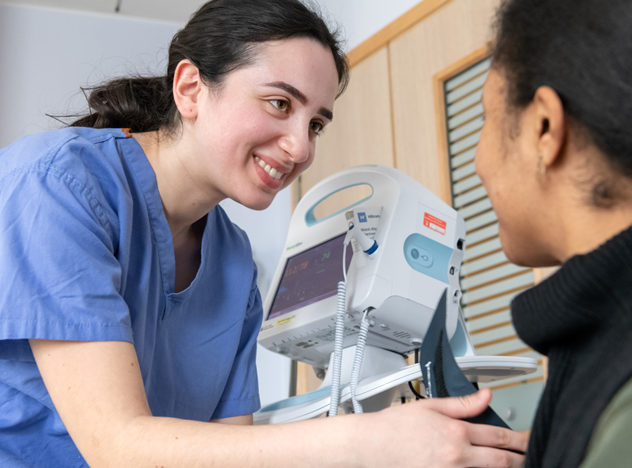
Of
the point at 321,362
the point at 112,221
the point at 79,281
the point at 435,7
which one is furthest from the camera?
the point at 435,7

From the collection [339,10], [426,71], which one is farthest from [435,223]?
[339,10]

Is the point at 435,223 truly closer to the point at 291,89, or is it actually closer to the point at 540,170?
the point at 291,89

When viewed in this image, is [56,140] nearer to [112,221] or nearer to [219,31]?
[112,221]

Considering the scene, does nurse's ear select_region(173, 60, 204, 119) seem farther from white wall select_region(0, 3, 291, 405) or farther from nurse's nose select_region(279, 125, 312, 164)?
white wall select_region(0, 3, 291, 405)

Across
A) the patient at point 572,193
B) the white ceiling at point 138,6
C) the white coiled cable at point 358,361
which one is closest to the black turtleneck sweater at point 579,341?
the patient at point 572,193

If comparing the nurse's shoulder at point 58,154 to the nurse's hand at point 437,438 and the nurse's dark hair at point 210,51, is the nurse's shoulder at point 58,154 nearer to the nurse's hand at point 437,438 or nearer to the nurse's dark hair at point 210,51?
the nurse's dark hair at point 210,51

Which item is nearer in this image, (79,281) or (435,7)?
(79,281)

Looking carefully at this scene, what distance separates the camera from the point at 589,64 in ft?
1.78

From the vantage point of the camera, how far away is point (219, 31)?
1.18 meters

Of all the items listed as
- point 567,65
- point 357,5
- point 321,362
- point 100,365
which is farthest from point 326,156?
point 567,65

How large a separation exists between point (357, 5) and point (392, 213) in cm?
185

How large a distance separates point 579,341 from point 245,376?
2.85 ft

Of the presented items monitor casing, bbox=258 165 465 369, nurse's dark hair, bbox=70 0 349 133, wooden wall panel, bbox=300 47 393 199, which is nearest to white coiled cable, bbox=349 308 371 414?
monitor casing, bbox=258 165 465 369

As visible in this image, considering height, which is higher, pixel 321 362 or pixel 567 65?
pixel 567 65
